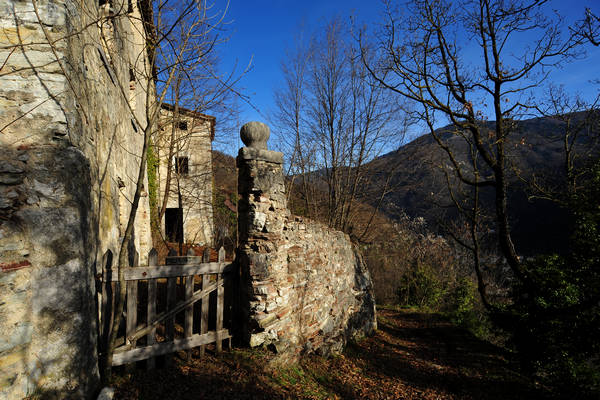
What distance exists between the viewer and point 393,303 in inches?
577

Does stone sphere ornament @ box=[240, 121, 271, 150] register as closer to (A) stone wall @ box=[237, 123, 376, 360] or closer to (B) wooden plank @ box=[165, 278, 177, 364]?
(A) stone wall @ box=[237, 123, 376, 360]

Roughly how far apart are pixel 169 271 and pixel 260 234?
1.22 metres

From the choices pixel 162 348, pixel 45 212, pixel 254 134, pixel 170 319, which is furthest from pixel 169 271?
pixel 254 134

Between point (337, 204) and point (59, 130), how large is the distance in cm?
1166

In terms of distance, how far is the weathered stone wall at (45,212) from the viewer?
222cm

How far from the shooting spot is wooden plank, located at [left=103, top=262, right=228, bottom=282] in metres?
3.14

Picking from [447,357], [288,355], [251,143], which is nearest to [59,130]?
[251,143]

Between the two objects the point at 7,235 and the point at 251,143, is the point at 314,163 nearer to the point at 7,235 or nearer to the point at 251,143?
the point at 251,143

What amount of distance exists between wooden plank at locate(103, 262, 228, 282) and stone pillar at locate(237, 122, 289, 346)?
0.43 m

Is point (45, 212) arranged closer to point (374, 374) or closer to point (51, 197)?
point (51, 197)

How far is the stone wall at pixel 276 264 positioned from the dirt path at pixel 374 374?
0.34 meters

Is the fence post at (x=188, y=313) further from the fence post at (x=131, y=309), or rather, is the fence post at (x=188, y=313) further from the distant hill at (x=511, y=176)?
the distant hill at (x=511, y=176)

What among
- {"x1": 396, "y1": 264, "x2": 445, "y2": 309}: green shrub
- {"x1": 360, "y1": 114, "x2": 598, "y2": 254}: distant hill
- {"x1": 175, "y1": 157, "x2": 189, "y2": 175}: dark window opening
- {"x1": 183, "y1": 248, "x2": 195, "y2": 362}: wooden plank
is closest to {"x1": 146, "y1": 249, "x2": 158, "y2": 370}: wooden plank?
{"x1": 183, "y1": 248, "x2": 195, "y2": 362}: wooden plank

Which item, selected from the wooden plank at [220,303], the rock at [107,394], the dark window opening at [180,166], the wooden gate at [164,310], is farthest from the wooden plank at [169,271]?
the dark window opening at [180,166]
